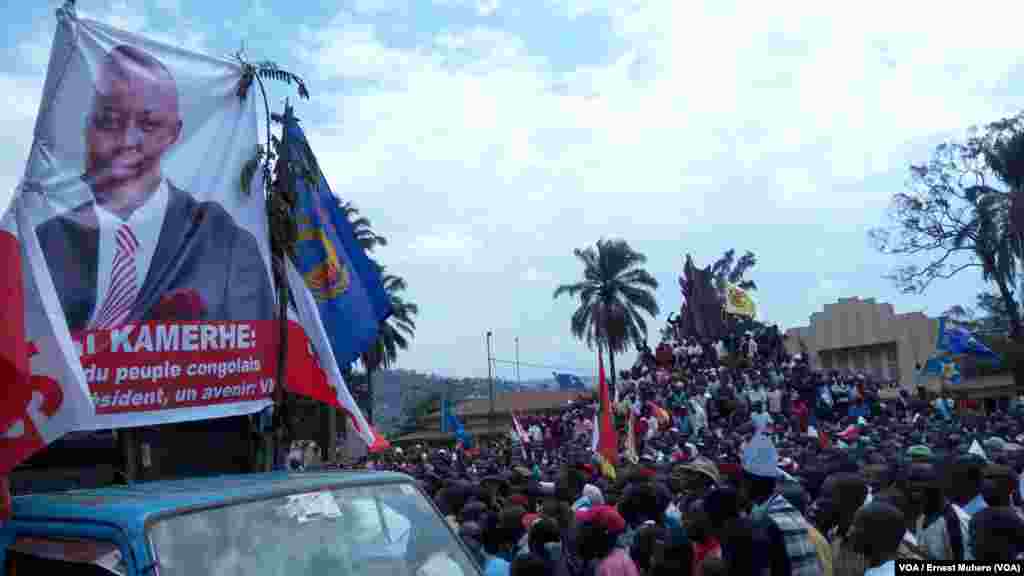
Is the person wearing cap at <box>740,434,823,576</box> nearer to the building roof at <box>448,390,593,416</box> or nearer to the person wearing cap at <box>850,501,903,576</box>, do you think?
the person wearing cap at <box>850,501,903,576</box>

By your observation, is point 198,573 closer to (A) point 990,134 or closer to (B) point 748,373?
(B) point 748,373

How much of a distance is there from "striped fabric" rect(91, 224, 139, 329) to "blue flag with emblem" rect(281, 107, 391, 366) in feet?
6.28

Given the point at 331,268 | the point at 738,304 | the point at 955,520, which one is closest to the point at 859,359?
the point at 738,304

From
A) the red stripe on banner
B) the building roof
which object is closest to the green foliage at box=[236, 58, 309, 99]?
the red stripe on banner

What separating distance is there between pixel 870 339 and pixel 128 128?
4441 cm

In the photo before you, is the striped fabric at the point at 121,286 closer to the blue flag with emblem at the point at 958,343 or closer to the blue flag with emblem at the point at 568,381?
the blue flag with emblem at the point at 958,343

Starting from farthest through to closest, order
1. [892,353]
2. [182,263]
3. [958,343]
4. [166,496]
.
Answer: [892,353]
[958,343]
[182,263]
[166,496]

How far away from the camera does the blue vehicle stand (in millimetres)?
3057

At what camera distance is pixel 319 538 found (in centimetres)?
332

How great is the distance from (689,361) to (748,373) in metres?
5.49

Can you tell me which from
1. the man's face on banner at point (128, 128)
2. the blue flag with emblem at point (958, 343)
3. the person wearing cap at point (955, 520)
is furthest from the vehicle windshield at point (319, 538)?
the blue flag with emblem at point (958, 343)

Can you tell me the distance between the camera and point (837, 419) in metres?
23.6

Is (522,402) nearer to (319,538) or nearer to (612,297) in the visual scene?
(612,297)

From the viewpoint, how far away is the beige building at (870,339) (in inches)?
1721
